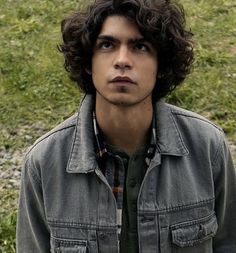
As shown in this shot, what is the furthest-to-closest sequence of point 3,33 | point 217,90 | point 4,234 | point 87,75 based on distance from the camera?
point 3,33
point 217,90
point 4,234
point 87,75

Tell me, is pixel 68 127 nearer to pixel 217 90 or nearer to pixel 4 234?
pixel 4 234

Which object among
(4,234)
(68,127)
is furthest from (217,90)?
(68,127)

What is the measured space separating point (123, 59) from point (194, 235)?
32.7 inches

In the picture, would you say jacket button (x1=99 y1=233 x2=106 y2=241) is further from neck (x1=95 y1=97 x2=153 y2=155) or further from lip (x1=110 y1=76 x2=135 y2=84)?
lip (x1=110 y1=76 x2=135 y2=84)

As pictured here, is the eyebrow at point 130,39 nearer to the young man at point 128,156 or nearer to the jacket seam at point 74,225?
the young man at point 128,156

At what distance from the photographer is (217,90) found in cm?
588

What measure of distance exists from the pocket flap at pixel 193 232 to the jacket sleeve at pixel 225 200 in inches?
4.0

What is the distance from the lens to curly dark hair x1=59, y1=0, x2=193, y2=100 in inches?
110

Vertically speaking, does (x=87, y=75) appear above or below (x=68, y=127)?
above

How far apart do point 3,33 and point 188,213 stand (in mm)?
4547

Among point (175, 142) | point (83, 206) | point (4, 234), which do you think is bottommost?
point (4, 234)

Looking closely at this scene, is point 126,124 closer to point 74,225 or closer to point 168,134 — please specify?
point 168,134

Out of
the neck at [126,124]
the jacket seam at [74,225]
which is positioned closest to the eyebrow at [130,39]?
the neck at [126,124]

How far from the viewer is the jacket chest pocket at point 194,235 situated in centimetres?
292
